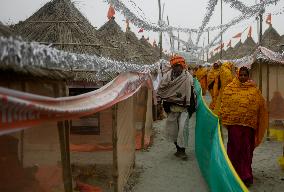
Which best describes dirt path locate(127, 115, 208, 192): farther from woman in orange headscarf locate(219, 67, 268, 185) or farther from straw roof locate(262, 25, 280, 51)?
straw roof locate(262, 25, 280, 51)

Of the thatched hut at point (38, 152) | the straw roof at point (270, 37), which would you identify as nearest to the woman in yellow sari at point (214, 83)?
the straw roof at point (270, 37)

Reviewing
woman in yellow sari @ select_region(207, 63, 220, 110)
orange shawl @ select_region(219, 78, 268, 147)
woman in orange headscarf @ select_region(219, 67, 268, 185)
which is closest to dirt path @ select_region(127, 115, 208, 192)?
woman in orange headscarf @ select_region(219, 67, 268, 185)

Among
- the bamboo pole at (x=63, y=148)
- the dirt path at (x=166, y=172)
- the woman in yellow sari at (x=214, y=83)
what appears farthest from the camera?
the woman in yellow sari at (x=214, y=83)

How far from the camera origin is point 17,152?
140 inches

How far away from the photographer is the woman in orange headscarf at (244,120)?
6.29m

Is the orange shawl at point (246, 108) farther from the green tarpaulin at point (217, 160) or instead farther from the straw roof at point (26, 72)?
the straw roof at point (26, 72)

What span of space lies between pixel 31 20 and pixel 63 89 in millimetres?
4783

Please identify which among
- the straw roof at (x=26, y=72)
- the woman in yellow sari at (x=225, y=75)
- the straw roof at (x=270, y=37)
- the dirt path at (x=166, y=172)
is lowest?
the dirt path at (x=166, y=172)

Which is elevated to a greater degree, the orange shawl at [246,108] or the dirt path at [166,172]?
the orange shawl at [246,108]

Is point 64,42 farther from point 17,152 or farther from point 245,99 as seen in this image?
point 17,152

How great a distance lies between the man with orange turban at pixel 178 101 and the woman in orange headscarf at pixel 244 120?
174cm

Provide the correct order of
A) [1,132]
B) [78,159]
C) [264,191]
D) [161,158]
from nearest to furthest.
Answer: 1. [1,132]
2. [264,191]
3. [78,159]
4. [161,158]

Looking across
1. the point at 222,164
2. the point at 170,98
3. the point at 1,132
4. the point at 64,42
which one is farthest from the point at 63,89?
the point at 170,98

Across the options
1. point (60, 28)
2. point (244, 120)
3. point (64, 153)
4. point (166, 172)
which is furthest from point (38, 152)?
point (60, 28)
